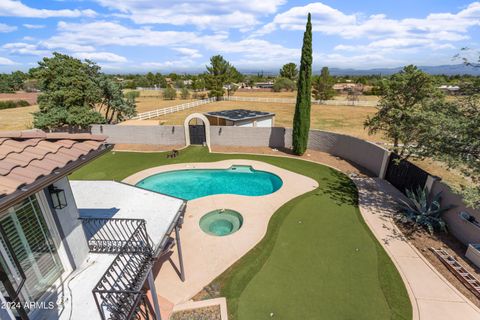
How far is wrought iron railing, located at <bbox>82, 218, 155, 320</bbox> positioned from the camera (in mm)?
4645

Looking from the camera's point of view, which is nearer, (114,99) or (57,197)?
(57,197)

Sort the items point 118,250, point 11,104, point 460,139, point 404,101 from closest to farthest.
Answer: point 118,250, point 460,139, point 404,101, point 11,104

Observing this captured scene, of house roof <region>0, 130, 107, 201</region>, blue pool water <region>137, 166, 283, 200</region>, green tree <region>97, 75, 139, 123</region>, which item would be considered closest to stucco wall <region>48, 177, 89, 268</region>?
house roof <region>0, 130, 107, 201</region>

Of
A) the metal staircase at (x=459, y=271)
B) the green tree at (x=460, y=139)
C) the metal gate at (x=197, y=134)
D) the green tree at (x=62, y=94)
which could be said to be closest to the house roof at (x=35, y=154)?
the green tree at (x=460, y=139)

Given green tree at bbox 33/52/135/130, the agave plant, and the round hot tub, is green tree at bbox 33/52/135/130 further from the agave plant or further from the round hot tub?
the agave plant

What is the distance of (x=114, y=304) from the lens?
4.61 m

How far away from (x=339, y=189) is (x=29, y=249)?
14364 mm

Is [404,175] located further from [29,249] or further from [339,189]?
[29,249]

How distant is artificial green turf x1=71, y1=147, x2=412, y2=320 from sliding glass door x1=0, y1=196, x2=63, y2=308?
498cm

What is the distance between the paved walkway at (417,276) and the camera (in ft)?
23.8

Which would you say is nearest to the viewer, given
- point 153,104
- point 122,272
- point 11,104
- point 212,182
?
point 122,272

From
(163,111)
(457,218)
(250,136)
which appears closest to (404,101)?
(457,218)

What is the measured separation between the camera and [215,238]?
10.7 m

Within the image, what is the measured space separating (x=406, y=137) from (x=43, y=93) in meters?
31.2
